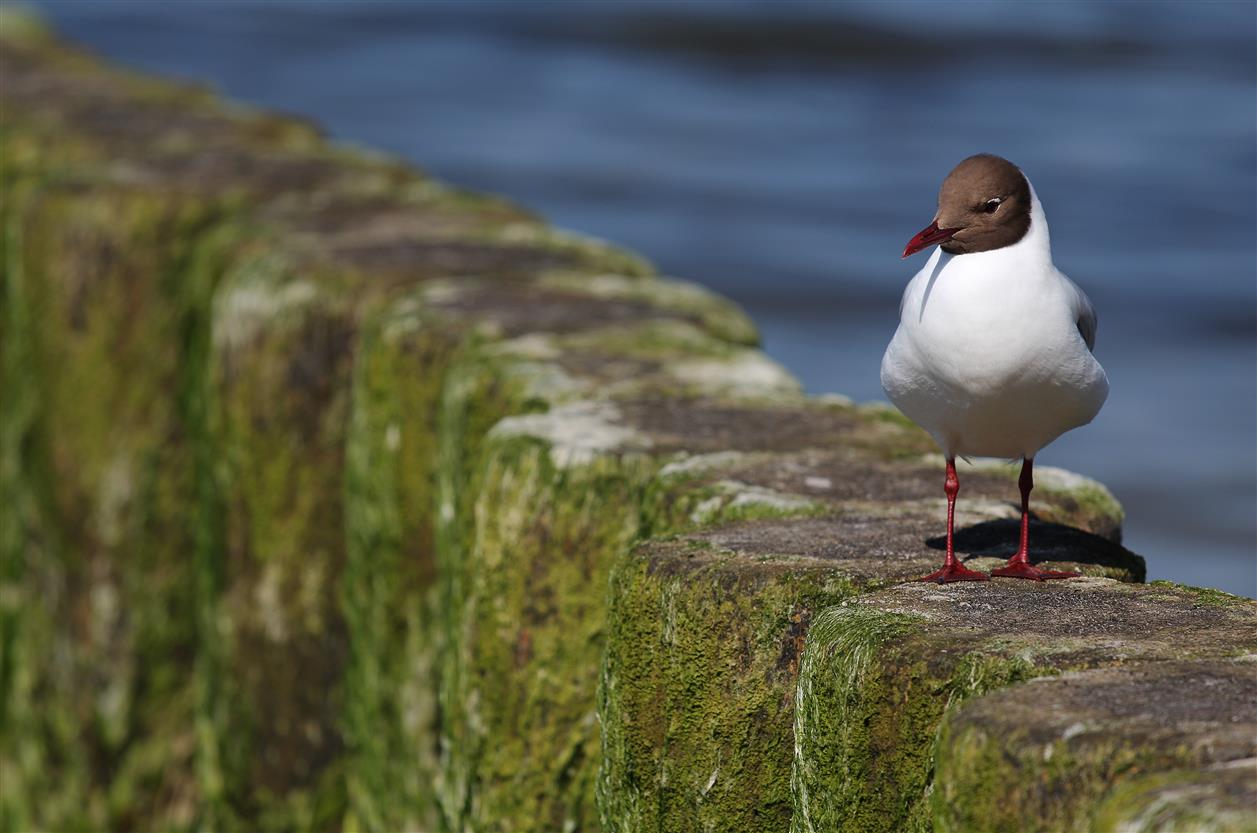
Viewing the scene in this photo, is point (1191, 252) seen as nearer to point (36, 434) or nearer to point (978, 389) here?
point (36, 434)

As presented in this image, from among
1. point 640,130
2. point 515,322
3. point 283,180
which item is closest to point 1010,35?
point 640,130

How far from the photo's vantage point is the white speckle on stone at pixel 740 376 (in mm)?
4426

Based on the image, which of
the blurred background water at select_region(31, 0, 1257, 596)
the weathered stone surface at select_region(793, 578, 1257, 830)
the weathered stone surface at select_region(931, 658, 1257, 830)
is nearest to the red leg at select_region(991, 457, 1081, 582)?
the weathered stone surface at select_region(793, 578, 1257, 830)

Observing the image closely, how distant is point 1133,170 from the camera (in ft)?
52.1

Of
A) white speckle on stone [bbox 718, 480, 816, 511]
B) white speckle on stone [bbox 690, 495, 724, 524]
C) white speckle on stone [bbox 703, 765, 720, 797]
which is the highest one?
white speckle on stone [bbox 718, 480, 816, 511]

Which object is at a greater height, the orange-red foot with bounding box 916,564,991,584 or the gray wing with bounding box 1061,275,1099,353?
the gray wing with bounding box 1061,275,1099,353

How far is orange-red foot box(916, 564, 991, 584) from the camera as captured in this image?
307 cm

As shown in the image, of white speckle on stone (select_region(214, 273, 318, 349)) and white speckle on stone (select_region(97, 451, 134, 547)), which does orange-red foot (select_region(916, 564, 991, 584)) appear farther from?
white speckle on stone (select_region(97, 451, 134, 547))

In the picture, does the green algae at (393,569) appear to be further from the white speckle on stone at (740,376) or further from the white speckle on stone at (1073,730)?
the white speckle on stone at (1073,730)

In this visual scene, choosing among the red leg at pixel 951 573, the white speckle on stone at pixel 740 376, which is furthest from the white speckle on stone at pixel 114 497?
the red leg at pixel 951 573

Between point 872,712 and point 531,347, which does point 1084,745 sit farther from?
point 531,347

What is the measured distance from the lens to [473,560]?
3836mm

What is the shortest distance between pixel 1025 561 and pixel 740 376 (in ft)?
4.52

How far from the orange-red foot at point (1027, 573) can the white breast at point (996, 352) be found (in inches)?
9.6
